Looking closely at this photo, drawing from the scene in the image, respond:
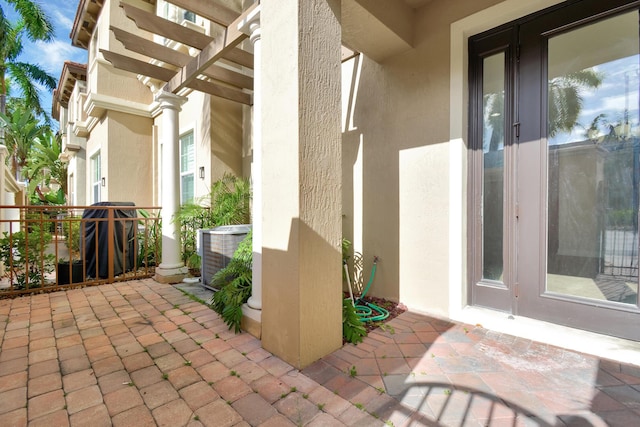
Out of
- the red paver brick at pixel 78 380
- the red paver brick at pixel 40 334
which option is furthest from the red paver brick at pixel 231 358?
the red paver brick at pixel 40 334

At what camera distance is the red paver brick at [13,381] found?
1865 millimetres

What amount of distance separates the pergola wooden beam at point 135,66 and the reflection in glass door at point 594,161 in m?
4.61

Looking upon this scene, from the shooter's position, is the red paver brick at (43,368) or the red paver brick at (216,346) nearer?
the red paver brick at (43,368)

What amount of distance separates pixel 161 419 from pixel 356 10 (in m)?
3.19

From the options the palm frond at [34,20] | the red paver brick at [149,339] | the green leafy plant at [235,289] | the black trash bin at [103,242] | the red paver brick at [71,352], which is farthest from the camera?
the palm frond at [34,20]

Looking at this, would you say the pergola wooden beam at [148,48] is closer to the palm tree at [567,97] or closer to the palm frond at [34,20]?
the palm tree at [567,97]

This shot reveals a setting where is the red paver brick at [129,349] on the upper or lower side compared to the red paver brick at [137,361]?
upper

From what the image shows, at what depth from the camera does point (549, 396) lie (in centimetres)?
173

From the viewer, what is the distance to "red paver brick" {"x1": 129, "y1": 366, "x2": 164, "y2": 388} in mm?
1922

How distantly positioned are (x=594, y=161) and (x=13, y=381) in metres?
4.53

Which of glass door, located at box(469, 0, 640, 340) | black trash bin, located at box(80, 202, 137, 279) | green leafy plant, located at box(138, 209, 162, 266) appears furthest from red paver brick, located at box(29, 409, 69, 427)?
green leafy plant, located at box(138, 209, 162, 266)

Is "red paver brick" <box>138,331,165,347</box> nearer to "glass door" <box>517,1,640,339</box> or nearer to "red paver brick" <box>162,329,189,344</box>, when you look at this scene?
"red paver brick" <box>162,329,189,344</box>

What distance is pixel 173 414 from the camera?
1.63m

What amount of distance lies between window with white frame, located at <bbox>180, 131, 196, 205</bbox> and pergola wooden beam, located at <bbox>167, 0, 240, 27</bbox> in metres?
3.48
